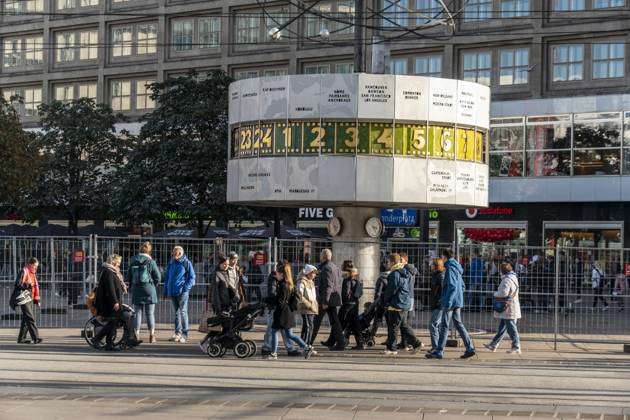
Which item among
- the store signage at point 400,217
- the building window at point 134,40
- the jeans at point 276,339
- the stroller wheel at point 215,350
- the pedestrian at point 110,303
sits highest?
the building window at point 134,40

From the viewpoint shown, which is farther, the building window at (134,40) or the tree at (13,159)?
the building window at (134,40)

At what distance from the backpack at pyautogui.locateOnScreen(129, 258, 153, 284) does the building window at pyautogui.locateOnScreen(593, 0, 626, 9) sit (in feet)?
94.4

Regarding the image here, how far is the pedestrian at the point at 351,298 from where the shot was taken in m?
18.6

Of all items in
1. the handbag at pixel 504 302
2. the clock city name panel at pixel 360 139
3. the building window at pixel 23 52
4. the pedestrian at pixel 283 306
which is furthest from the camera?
the building window at pixel 23 52

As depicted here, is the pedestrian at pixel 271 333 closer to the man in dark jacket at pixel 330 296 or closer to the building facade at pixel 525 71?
the man in dark jacket at pixel 330 296

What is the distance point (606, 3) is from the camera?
42.4 meters

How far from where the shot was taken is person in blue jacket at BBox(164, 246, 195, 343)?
19.5m

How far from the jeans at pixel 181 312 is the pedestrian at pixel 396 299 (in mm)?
3871

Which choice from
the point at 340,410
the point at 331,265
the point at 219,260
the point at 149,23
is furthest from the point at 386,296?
the point at 149,23

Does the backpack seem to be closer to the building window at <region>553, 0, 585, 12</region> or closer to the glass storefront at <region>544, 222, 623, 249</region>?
the glass storefront at <region>544, 222, 623, 249</region>

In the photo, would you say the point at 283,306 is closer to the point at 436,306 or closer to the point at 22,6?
the point at 436,306

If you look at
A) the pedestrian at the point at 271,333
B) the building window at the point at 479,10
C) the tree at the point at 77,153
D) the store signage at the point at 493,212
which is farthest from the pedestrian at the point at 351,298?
the tree at the point at 77,153

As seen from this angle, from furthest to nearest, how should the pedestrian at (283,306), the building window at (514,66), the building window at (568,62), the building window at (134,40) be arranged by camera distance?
the building window at (134,40), the building window at (514,66), the building window at (568,62), the pedestrian at (283,306)

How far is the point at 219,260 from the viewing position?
18.2 m
